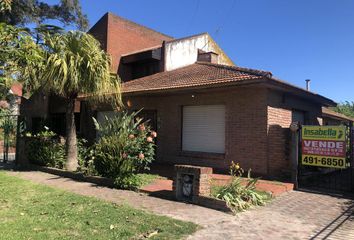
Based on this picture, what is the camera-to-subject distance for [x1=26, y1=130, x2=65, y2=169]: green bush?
46.3 feet

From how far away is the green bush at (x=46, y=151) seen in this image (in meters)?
14.1

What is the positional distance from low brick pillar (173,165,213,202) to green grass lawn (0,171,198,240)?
56.4 inches

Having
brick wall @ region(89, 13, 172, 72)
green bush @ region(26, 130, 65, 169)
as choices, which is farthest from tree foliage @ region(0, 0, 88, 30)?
green bush @ region(26, 130, 65, 169)

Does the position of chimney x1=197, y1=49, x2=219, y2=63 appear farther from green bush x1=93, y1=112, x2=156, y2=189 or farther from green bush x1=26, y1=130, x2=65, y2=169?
green bush x1=93, y1=112, x2=156, y2=189

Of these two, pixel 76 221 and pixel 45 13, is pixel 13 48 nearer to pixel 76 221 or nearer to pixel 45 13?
pixel 76 221

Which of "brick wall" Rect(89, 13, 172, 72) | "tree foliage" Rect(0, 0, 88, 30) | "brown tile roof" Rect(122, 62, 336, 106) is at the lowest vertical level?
"brown tile roof" Rect(122, 62, 336, 106)

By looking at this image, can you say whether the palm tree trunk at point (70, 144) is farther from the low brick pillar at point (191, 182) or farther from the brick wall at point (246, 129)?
the low brick pillar at point (191, 182)

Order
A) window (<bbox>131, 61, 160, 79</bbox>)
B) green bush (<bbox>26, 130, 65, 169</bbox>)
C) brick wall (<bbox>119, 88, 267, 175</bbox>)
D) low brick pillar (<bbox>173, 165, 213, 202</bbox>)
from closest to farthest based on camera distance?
1. low brick pillar (<bbox>173, 165, 213, 202</bbox>)
2. brick wall (<bbox>119, 88, 267, 175</bbox>)
3. green bush (<bbox>26, 130, 65, 169</bbox>)
4. window (<bbox>131, 61, 160, 79</bbox>)

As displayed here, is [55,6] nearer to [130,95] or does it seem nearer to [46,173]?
[130,95]

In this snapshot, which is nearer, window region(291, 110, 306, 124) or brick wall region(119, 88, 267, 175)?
brick wall region(119, 88, 267, 175)

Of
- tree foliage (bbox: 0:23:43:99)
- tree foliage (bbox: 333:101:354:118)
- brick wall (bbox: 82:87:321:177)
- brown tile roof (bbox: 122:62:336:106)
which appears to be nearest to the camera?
tree foliage (bbox: 0:23:43:99)

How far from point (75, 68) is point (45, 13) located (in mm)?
15406

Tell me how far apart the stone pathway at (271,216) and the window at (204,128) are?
3.94m

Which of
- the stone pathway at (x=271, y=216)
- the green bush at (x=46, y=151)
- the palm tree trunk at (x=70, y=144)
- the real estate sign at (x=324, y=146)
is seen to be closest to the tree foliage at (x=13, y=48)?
the stone pathway at (x=271, y=216)
